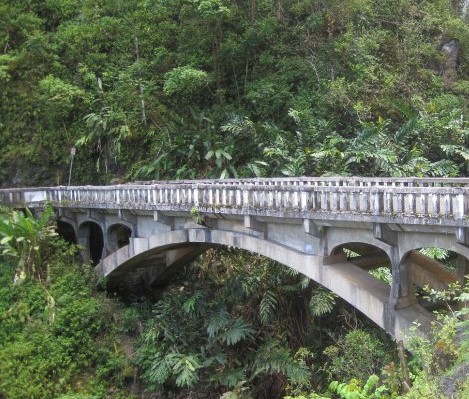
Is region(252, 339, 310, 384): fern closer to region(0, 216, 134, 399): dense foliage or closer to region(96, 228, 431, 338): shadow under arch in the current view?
region(96, 228, 431, 338): shadow under arch

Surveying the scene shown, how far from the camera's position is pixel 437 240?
34.0 feet

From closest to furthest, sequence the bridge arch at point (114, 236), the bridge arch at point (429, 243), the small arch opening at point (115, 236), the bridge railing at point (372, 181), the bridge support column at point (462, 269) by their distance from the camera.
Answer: the bridge arch at point (429, 243)
the bridge support column at point (462, 269)
the bridge railing at point (372, 181)
the bridge arch at point (114, 236)
the small arch opening at point (115, 236)

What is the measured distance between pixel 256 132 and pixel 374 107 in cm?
588

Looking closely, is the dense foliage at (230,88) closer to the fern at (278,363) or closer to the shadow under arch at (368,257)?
the shadow under arch at (368,257)

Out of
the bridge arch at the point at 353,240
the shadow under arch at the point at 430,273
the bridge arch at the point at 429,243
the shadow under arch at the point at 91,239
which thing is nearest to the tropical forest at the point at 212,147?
the shadow under arch at the point at 430,273

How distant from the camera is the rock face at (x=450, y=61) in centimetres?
2895

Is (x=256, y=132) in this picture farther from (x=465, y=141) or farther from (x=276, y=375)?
(x=276, y=375)

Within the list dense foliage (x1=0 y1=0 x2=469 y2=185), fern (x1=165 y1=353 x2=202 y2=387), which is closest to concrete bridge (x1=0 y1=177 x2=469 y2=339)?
fern (x1=165 y1=353 x2=202 y2=387)

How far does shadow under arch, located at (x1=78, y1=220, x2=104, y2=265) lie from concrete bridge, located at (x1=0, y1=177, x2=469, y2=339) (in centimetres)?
152

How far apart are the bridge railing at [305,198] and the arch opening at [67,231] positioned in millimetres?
1774

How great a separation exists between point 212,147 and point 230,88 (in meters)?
4.58

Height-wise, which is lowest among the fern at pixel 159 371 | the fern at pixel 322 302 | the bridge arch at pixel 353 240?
the fern at pixel 159 371

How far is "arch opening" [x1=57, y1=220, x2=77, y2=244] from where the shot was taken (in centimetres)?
2350

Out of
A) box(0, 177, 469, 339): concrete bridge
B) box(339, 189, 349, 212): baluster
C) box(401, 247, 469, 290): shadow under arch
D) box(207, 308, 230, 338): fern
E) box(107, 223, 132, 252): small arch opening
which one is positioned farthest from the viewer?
box(107, 223, 132, 252): small arch opening
